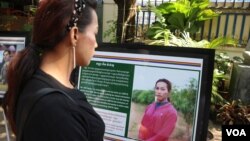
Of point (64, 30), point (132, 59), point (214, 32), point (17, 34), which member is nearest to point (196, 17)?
point (214, 32)

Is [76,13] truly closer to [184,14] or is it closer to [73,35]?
[73,35]

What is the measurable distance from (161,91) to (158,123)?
0.62 ft

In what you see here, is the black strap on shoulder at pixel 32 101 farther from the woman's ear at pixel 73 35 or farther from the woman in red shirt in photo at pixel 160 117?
the woman in red shirt in photo at pixel 160 117

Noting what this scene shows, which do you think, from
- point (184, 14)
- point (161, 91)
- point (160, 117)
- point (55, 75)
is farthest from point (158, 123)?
point (184, 14)

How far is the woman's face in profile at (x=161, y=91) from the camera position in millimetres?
1897

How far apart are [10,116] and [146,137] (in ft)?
2.87

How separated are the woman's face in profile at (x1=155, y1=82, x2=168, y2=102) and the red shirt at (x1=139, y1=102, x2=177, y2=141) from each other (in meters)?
0.05

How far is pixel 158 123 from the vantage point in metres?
1.88

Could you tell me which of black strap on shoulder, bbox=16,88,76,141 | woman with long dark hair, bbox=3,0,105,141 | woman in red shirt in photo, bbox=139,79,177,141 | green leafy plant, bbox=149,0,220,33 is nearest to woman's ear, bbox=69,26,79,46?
woman with long dark hair, bbox=3,0,105,141

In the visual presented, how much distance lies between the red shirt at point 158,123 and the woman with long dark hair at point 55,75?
2.28ft

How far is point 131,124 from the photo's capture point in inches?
79.5

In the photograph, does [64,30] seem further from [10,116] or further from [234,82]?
[234,82]

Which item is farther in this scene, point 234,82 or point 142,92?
point 234,82

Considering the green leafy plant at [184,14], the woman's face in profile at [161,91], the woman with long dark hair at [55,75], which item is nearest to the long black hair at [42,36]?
the woman with long dark hair at [55,75]
